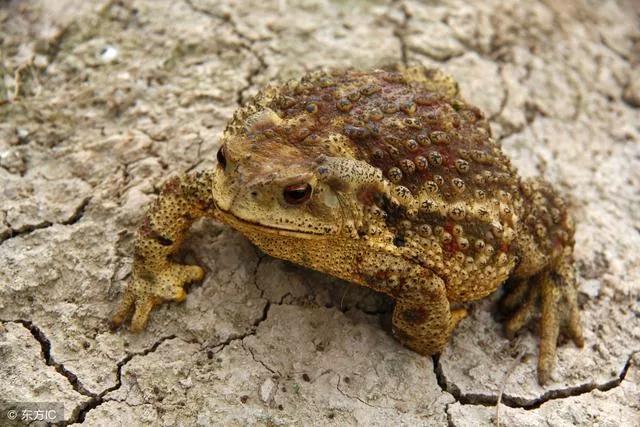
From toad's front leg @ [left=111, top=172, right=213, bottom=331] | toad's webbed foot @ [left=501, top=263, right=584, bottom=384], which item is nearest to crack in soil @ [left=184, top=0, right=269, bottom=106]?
toad's front leg @ [left=111, top=172, right=213, bottom=331]

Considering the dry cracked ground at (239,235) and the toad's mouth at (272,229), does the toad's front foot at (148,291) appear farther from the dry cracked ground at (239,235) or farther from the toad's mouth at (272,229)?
the toad's mouth at (272,229)

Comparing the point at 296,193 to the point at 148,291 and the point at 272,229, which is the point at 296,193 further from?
the point at 148,291

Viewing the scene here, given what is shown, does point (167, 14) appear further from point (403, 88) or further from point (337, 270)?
point (337, 270)

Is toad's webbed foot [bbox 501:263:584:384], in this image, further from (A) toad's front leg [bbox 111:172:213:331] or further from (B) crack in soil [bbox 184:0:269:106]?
(B) crack in soil [bbox 184:0:269:106]

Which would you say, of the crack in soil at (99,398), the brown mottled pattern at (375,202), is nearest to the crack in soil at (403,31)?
the brown mottled pattern at (375,202)

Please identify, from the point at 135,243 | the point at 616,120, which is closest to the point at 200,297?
the point at 135,243

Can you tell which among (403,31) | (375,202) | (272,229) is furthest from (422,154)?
(403,31)
